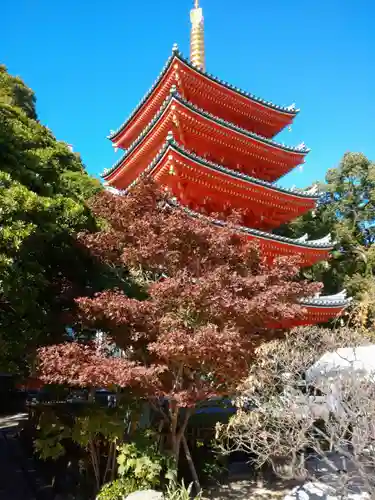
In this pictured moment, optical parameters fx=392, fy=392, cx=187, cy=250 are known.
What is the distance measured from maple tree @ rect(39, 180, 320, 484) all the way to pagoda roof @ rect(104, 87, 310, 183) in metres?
5.06

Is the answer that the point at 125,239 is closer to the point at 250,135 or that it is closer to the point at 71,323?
the point at 71,323

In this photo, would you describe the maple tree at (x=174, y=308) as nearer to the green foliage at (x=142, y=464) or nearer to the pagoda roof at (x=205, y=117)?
the green foliage at (x=142, y=464)

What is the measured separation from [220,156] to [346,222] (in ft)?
50.0

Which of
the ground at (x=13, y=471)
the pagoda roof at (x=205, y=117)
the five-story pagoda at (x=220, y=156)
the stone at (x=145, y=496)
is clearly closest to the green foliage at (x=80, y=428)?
the stone at (x=145, y=496)

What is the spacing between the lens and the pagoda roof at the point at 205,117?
12.1 metres

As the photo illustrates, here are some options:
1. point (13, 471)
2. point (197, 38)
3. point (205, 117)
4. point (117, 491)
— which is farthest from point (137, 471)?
point (197, 38)

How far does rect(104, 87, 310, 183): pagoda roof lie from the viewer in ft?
39.6

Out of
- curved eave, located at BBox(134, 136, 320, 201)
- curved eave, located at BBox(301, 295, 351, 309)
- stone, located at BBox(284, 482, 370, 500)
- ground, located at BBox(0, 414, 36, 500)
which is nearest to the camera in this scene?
stone, located at BBox(284, 482, 370, 500)

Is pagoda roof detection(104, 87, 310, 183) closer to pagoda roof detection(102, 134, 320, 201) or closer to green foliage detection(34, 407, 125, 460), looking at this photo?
pagoda roof detection(102, 134, 320, 201)

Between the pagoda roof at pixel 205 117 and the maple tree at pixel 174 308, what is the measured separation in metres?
5.06

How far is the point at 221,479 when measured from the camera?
9.61m

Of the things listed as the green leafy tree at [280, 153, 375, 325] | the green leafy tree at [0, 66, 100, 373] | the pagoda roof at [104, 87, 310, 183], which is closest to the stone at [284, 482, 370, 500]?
the green leafy tree at [0, 66, 100, 373]

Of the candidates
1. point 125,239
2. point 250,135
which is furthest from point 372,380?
point 250,135

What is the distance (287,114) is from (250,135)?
11.4 feet
